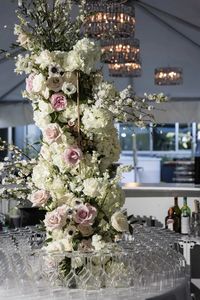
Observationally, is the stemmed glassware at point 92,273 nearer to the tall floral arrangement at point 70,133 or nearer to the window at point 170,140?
the tall floral arrangement at point 70,133

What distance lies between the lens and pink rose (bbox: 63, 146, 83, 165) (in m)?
2.32

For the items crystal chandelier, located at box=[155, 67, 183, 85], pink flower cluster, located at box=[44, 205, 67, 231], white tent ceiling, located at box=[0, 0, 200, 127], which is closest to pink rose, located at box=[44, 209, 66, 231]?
pink flower cluster, located at box=[44, 205, 67, 231]

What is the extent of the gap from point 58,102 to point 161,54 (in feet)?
17.1

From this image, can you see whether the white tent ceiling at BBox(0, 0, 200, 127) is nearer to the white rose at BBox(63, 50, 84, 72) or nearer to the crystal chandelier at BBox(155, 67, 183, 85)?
the crystal chandelier at BBox(155, 67, 183, 85)

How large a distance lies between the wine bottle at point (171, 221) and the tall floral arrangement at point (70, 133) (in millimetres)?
1919

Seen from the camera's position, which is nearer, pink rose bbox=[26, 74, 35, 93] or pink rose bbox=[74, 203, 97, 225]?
pink rose bbox=[74, 203, 97, 225]

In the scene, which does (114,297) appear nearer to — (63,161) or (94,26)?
(63,161)

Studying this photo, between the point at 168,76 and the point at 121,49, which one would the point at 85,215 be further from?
the point at 168,76

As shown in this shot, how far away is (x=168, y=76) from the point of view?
697 cm

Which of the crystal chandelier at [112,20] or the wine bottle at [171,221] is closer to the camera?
the wine bottle at [171,221]

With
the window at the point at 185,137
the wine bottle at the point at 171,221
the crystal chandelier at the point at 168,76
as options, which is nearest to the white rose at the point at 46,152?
the wine bottle at the point at 171,221

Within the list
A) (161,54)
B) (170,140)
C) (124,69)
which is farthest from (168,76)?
(170,140)

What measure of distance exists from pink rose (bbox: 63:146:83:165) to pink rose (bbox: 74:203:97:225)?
18 centimetres

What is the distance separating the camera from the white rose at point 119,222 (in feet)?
7.57
